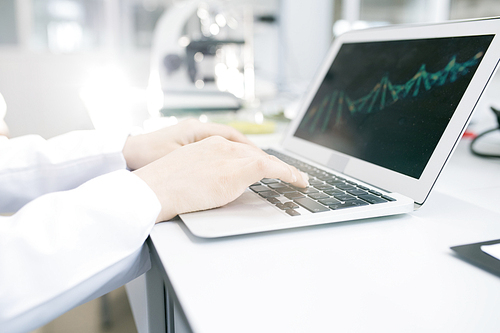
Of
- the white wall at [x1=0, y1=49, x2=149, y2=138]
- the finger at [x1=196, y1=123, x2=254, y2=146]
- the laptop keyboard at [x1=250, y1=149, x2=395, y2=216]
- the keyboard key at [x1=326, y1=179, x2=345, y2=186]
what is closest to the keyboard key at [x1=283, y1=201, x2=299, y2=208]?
the laptop keyboard at [x1=250, y1=149, x2=395, y2=216]

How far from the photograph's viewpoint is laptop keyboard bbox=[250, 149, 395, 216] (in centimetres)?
44

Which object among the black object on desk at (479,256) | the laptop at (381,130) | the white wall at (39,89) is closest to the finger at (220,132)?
the laptop at (381,130)

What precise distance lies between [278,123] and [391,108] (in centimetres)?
62

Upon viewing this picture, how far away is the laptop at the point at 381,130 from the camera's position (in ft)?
1.41

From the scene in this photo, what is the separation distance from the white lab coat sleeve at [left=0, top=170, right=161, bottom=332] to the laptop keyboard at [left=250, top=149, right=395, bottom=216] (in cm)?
14

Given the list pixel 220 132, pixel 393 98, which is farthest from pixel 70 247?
pixel 393 98

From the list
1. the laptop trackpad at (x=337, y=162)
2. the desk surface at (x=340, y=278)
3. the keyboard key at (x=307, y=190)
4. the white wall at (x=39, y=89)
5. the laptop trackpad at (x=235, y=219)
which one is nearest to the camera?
→ the desk surface at (x=340, y=278)

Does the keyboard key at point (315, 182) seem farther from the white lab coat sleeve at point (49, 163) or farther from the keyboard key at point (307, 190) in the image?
the white lab coat sleeve at point (49, 163)

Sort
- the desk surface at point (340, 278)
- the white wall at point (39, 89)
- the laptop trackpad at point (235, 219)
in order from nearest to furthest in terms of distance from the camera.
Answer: the desk surface at point (340, 278) → the laptop trackpad at point (235, 219) → the white wall at point (39, 89)

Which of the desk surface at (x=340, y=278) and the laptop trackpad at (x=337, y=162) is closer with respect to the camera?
the desk surface at (x=340, y=278)

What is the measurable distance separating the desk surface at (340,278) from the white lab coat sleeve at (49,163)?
0.26m

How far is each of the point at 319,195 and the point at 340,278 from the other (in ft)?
0.55

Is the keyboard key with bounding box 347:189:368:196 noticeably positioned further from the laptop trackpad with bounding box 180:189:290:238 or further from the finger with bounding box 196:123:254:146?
the finger with bounding box 196:123:254:146

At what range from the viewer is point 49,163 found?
58cm
